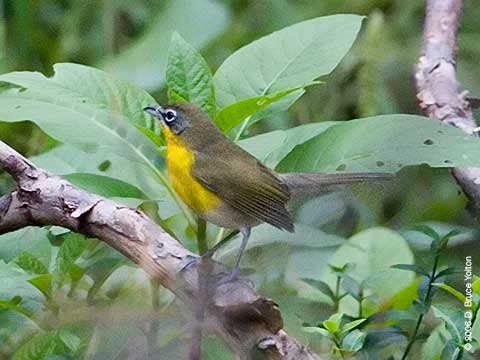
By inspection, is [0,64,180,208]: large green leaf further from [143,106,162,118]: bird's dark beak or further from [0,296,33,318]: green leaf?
[0,296,33,318]: green leaf

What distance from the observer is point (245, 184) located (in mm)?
1949

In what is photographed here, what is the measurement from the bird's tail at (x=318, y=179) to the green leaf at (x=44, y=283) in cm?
54

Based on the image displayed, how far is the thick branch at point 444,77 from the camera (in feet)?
6.51

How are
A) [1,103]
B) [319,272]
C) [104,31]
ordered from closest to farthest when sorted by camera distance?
[1,103] < [319,272] < [104,31]

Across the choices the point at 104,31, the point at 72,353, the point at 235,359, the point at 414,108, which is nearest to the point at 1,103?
the point at 72,353

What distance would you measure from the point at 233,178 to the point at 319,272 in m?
0.25

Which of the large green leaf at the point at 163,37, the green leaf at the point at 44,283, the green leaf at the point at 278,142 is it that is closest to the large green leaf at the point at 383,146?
the green leaf at the point at 278,142

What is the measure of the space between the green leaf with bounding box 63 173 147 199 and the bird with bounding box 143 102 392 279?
13 centimetres

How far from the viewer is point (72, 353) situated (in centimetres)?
136

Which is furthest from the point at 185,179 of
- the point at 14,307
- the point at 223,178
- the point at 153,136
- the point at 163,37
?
the point at 163,37

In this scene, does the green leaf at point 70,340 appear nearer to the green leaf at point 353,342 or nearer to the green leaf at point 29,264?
the green leaf at point 29,264

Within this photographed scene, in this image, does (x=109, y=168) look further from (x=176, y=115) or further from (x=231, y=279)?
(x=231, y=279)

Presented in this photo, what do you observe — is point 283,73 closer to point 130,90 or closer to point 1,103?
point 130,90

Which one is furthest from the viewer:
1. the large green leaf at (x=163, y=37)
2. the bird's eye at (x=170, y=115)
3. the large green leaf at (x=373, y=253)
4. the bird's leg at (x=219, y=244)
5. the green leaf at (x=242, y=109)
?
the large green leaf at (x=163, y=37)
